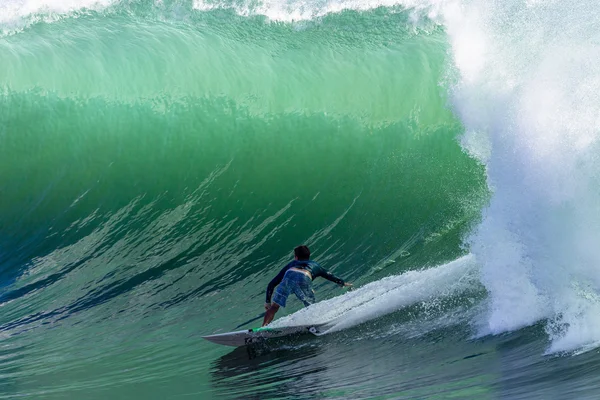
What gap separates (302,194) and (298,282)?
3.37 meters

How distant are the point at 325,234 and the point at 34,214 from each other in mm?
4089

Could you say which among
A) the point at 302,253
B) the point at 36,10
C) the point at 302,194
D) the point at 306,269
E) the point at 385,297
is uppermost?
the point at 36,10

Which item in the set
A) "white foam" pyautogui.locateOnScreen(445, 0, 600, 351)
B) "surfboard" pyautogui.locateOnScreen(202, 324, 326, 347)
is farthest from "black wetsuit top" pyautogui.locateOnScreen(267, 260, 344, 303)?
"white foam" pyautogui.locateOnScreen(445, 0, 600, 351)

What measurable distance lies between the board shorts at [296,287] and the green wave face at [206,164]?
0.85 meters

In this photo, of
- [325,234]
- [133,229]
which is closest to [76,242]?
[133,229]

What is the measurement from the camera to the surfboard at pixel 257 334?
730 centimetres

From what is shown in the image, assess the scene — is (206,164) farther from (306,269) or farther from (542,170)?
(542,170)

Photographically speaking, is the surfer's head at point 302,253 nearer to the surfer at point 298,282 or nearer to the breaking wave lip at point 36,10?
the surfer at point 298,282

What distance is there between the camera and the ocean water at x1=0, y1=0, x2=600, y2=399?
646 centimetres

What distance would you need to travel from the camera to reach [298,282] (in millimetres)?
7742

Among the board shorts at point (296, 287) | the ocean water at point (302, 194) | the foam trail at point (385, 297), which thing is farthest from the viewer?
the board shorts at point (296, 287)

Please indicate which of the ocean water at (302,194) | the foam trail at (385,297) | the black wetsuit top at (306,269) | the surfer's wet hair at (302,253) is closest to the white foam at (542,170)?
the ocean water at (302,194)

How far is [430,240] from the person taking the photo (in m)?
10.1

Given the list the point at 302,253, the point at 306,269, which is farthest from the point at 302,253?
the point at 306,269
